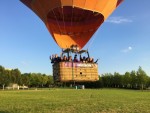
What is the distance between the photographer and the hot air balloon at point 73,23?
23.0 meters

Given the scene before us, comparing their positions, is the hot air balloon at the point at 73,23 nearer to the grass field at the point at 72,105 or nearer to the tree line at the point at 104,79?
the grass field at the point at 72,105

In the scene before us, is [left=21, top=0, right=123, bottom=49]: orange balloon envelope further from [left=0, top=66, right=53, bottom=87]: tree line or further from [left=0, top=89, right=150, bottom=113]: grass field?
[left=0, top=66, right=53, bottom=87]: tree line

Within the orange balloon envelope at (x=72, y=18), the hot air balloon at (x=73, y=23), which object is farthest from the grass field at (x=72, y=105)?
the orange balloon envelope at (x=72, y=18)

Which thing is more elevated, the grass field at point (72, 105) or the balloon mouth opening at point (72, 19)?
the balloon mouth opening at point (72, 19)

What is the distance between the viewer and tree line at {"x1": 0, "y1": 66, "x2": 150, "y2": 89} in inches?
3781

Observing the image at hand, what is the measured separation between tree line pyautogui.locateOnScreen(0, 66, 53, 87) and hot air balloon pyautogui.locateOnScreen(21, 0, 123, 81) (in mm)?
83689

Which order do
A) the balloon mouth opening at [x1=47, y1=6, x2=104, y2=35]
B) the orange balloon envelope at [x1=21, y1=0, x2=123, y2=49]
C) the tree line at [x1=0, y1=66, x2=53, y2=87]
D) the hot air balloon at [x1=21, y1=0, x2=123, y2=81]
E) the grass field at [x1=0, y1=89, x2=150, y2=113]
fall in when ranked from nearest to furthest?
the grass field at [x1=0, y1=89, x2=150, y2=113] < the hot air balloon at [x1=21, y1=0, x2=123, y2=81] < the orange balloon envelope at [x1=21, y1=0, x2=123, y2=49] < the balloon mouth opening at [x1=47, y1=6, x2=104, y2=35] < the tree line at [x1=0, y1=66, x2=53, y2=87]

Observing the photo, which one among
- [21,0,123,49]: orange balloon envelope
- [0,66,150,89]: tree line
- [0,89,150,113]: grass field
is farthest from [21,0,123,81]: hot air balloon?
[0,66,150,89]: tree line

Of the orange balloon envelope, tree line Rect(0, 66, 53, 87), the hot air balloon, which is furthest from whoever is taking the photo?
tree line Rect(0, 66, 53, 87)

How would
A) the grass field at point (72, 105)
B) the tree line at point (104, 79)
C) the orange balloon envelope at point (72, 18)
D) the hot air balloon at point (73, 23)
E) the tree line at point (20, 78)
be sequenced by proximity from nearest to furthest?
the grass field at point (72, 105), the hot air balloon at point (73, 23), the orange balloon envelope at point (72, 18), the tree line at point (104, 79), the tree line at point (20, 78)

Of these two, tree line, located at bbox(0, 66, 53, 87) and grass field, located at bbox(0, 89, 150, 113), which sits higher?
tree line, located at bbox(0, 66, 53, 87)

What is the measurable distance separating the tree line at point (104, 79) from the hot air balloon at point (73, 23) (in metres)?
61.1

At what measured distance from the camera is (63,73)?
22438mm

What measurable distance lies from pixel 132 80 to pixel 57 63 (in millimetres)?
78760
